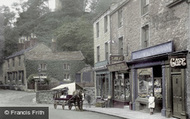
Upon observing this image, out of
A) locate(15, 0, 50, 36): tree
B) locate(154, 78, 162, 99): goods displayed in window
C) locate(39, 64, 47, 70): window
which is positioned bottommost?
locate(154, 78, 162, 99): goods displayed in window

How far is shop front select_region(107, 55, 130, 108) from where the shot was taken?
24344mm

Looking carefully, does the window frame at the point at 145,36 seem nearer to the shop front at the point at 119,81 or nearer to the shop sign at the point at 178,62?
the shop front at the point at 119,81

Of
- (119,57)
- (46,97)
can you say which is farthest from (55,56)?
(119,57)

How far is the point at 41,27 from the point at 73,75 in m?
21.5

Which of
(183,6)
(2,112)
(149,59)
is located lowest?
(2,112)

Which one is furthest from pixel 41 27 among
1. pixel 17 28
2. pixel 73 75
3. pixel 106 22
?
pixel 106 22

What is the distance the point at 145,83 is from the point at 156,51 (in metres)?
2.92

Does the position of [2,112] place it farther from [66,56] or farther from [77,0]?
[77,0]

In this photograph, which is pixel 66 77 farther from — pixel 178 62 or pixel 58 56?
pixel 178 62

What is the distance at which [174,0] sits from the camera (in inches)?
682

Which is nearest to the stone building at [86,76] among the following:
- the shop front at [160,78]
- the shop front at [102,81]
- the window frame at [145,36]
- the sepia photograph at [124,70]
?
the sepia photograph at [124,70]

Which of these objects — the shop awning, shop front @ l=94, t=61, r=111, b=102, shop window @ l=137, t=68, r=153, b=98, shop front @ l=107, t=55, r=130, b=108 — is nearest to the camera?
shop window @ l=137, t=68, r=153, b=98

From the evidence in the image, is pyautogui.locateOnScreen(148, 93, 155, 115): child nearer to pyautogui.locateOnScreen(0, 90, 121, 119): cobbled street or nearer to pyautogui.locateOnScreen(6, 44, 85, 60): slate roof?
pyautogui.locateOnScreen(0, 90, 121, 119): cobbled street

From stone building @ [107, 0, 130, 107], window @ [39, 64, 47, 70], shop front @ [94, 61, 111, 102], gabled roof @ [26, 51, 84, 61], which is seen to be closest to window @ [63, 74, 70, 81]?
gabled roof @ [26, 51, 84, 61]
